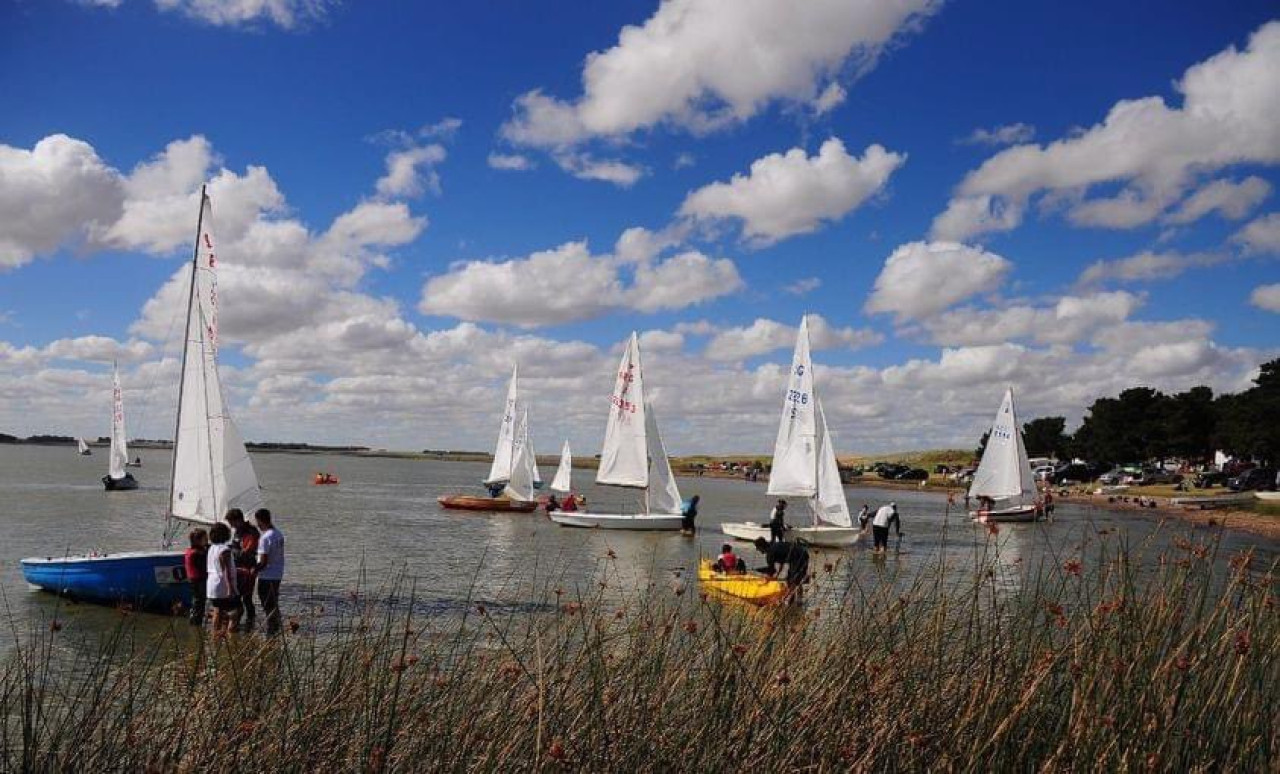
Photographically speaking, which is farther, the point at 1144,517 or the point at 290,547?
the point at 1144,517

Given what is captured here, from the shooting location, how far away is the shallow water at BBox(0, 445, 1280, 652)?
65.8 ft

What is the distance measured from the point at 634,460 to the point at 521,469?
14.4 meters

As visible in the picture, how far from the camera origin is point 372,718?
655cm

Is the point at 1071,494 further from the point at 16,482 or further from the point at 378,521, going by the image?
the point at 16,482

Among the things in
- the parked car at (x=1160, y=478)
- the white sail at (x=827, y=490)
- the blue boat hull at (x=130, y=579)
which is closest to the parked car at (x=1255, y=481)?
the parked car at (x=1160, y=478)

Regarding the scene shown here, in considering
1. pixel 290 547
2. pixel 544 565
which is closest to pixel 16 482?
pixel 290 547

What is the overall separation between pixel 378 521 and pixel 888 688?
45056 millimetres

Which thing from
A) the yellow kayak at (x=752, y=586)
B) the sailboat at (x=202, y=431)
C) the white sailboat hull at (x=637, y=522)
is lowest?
the white sailboat hull at (x=637, y=522)

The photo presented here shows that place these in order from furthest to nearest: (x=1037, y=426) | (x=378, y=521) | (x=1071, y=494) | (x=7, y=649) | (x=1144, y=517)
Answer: (x=1037, y=426), (x=1071, y=494), (x=1144, y=517), (x=378, y=521), (x=7, y=649)

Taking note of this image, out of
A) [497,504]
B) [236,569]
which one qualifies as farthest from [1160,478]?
[236,569]

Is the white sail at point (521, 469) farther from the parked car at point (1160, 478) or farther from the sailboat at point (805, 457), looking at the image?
the parked car at point (1160, 478)

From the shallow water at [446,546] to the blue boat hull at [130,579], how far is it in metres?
0.38

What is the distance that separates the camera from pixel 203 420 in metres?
20.0

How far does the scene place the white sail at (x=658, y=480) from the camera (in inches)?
1690
